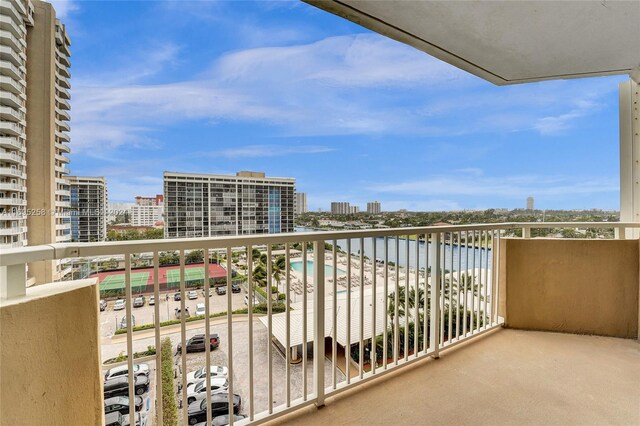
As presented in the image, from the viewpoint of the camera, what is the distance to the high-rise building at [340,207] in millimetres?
2097

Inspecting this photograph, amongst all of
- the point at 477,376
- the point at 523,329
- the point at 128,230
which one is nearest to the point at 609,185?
the point at 523,329

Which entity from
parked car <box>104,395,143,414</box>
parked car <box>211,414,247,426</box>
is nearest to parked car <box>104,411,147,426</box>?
parked car <box>104,395,143,414</box>

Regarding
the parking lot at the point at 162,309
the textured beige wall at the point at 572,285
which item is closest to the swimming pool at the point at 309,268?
the parking lot at the point at 162,309

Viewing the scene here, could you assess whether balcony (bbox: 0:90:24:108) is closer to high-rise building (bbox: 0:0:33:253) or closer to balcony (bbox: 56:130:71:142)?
high-rise building (bbox: 0:0:33:253)

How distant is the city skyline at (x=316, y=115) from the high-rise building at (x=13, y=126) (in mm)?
278

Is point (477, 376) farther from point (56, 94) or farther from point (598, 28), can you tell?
point (56, 94)

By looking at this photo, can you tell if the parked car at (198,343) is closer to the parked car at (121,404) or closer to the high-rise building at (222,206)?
the parked car at (121,404)

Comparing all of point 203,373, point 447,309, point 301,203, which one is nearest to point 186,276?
point 203,373

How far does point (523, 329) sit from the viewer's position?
9.09 ft

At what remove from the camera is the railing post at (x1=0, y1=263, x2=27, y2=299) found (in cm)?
84

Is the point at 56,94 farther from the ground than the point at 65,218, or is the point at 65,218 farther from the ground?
the point at 56,94

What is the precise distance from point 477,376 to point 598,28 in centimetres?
264

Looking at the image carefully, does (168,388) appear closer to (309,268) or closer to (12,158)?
(309,268)

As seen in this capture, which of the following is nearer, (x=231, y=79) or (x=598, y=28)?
(x=598, y=28)
